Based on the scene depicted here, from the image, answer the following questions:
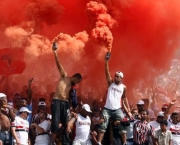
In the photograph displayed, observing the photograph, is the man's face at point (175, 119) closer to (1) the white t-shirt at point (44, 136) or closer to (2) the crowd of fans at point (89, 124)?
(2) the crowd of fans at point (89, 124)

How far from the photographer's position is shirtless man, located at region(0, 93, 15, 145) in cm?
1005

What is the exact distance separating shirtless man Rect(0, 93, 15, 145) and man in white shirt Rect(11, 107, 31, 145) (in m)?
0.19

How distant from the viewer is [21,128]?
1076cm

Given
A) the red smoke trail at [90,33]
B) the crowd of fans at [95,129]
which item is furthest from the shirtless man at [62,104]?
the red smoke trail at [90,33]

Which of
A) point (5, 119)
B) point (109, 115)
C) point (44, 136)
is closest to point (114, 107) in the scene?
point (109, 115)

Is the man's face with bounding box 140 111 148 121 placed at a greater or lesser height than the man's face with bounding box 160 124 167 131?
greater

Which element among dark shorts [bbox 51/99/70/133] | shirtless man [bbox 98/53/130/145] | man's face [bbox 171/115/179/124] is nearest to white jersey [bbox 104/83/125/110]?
shirtless man [bbox 98/53/130/145]

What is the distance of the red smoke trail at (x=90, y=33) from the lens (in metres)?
14.9

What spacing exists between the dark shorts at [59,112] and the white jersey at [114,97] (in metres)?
1.03

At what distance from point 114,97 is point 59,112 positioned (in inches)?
58.1

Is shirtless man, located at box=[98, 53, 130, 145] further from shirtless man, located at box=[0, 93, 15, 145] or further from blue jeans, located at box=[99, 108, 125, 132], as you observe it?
shirtless man, located at box=[0, 93, 15, 145]

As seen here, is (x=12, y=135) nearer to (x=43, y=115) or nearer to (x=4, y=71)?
(x=43, y=115)

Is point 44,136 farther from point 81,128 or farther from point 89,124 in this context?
point 89,124

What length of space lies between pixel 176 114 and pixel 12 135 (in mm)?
4332
